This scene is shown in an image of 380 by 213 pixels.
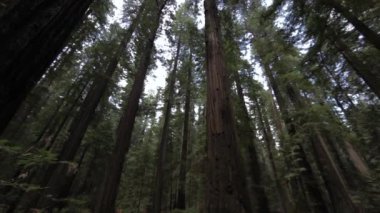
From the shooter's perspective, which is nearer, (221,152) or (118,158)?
(221,152)

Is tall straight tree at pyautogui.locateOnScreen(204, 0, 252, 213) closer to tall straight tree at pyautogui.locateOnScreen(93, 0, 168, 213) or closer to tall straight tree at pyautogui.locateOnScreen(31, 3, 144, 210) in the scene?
tall straight tree at pyautogui.locateOnScreen(93, 0, 168, 213)

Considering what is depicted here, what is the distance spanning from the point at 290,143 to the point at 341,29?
5.26 meters

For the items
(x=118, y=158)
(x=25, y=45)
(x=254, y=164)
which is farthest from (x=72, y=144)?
(x=254, y=164)

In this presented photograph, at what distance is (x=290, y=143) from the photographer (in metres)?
10.3

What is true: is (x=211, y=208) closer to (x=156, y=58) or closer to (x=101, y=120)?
(x=156, y=58)

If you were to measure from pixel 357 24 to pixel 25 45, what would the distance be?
992 centimetres

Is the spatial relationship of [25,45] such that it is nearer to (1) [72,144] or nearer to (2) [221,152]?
(2) [221,152]

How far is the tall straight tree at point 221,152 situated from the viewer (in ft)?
7.88

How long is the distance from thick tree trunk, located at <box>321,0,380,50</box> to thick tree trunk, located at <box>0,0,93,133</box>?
9067 millimetres

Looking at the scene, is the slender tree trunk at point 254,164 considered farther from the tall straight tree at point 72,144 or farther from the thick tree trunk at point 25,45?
the thick tree trunk at point 25,45

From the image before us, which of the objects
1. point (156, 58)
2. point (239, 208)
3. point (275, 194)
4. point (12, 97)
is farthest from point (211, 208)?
point (275, 194)

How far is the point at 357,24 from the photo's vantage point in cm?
774

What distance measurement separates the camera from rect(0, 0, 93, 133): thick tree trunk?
1.13 m

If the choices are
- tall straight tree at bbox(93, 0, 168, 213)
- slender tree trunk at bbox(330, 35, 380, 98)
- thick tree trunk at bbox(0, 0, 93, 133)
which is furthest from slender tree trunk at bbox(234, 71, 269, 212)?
thick tree trunk at bbox(0, 0, 93, 133)
